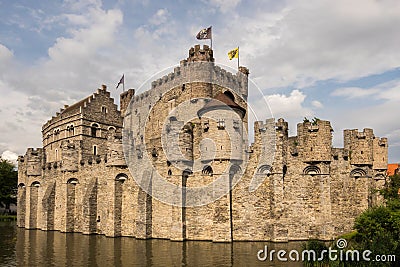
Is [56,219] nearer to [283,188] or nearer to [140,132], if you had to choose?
[140,132]

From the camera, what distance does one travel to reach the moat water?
63.3 ft

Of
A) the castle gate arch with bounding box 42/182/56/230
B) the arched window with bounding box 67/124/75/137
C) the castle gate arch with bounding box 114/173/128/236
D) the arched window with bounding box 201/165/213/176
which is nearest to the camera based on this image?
the arched window with bounding box 201/165/213/176

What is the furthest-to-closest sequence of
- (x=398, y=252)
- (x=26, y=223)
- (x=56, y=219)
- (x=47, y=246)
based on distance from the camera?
(x=26, y=223), (x=56, y=219), (x=47, y=246), (x=398, y=252)

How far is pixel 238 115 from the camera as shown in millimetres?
28812

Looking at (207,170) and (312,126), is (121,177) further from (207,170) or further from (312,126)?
(312,126)

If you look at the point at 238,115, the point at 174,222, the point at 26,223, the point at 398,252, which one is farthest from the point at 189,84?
the point at 398,252

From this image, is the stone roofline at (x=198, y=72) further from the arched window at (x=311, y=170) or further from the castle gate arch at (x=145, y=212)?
the arched window at (x=311, y=170)

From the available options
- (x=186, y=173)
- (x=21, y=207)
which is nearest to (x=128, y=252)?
(x=186, y=173)

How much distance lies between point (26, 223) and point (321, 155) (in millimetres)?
30360

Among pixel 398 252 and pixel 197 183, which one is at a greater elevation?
pixel 197 183

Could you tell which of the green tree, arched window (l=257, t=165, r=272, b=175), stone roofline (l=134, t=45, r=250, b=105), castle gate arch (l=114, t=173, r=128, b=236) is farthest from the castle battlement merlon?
the green tree

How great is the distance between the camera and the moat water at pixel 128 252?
19.3 metres

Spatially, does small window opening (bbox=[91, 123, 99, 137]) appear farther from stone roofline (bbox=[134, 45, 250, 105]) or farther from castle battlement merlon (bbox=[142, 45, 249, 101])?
castle battlement merlon (bbox=[142, 45, 249, 101])

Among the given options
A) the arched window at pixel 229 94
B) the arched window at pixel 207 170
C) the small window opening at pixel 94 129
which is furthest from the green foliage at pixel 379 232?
the small window opening at pixel 94 129
